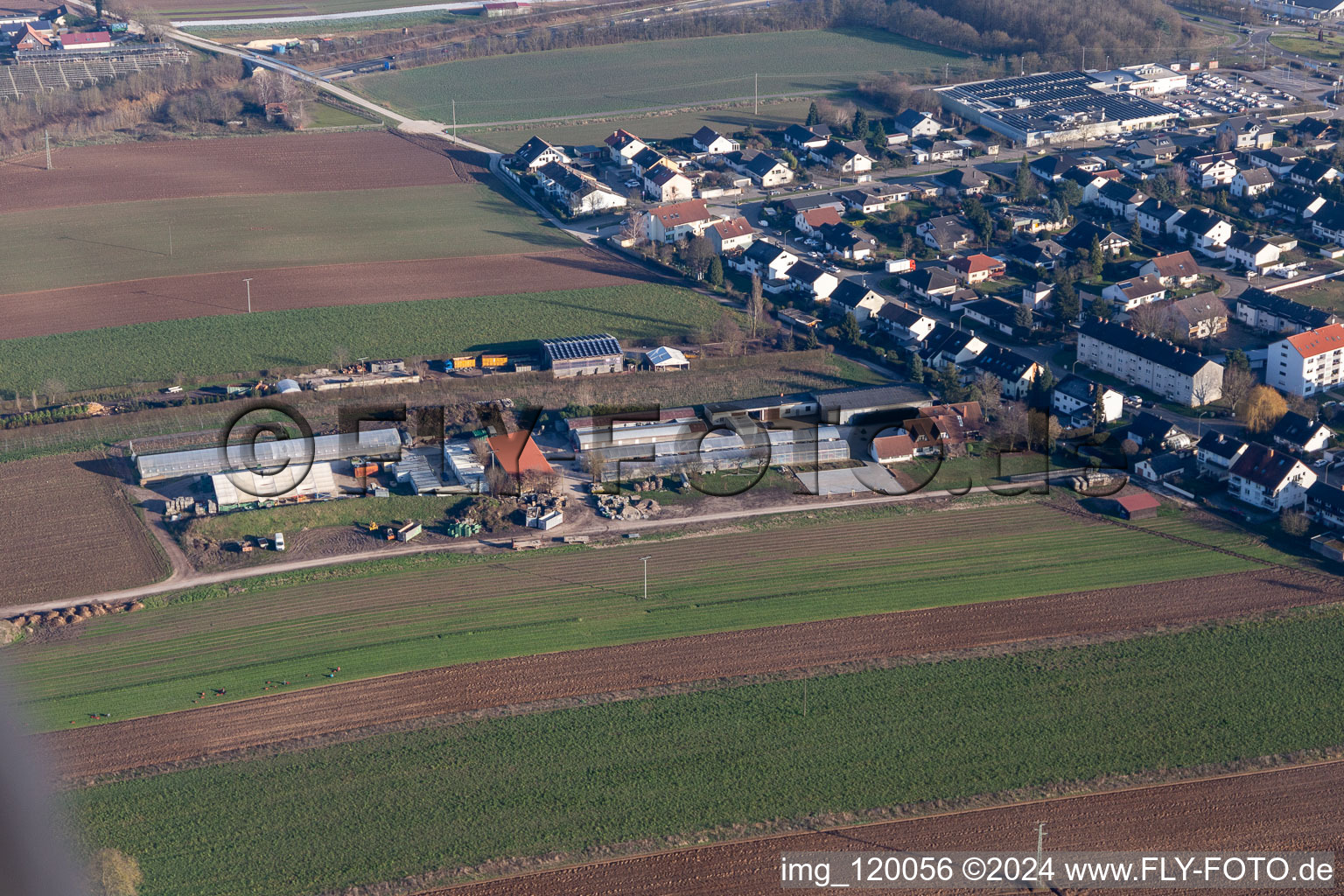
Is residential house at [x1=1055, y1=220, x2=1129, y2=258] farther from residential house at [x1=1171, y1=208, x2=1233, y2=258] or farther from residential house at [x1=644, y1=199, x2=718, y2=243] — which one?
residential house at [x1=644, y1=199, x2=718, y2=243]

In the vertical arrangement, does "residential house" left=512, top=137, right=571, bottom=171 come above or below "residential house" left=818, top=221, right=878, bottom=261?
above

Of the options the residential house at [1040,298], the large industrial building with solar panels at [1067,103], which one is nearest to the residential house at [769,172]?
the large industrial building with solar panels at [1067,103]

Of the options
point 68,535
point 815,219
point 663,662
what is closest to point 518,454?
point 663,662

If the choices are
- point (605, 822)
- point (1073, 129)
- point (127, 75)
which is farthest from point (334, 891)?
point (127, 75)

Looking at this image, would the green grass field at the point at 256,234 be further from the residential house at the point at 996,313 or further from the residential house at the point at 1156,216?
the residential house at the point at 1156,216

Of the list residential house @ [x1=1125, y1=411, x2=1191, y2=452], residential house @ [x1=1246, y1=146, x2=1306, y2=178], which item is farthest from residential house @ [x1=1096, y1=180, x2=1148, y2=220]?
residential house @ [x1=1125, y1=411, x2=1191, y2=452]

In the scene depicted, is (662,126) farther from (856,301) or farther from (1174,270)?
(1174,270)

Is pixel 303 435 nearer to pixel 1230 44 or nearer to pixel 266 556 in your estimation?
pixel 266 556
